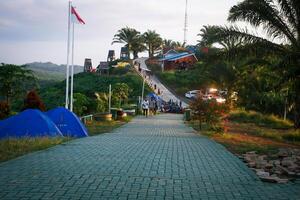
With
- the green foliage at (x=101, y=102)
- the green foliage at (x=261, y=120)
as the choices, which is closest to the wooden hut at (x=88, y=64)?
the green foliage at (x=101, y=102)

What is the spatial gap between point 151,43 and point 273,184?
80616 millimetres

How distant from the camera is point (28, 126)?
1308cm

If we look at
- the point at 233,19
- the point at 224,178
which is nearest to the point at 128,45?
the point at 233,19

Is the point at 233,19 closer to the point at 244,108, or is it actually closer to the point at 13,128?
the point at 13,128

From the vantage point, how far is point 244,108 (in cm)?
3644

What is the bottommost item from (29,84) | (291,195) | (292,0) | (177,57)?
(291,195)

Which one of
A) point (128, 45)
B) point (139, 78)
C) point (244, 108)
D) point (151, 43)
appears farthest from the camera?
point (151, 43)

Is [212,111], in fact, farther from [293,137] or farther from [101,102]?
[101,102]

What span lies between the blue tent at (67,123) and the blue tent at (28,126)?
183 centimetres

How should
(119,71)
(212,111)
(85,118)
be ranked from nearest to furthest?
1. (212,111)
2. (85,118)
3. (119,71)

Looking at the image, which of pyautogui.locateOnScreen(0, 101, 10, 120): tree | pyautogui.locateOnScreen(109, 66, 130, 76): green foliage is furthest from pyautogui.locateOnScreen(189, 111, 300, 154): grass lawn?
pyautogui.locateOnScreen(109, 66, 130, 76): green foliage

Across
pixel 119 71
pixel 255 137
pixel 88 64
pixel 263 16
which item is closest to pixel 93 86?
pixel 119 71

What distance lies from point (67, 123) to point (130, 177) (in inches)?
356

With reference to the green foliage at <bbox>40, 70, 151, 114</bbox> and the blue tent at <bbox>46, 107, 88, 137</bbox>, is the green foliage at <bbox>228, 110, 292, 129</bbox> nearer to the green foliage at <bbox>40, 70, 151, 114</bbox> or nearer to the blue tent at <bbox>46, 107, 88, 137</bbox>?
the blue tent at <bbox>46, 107, 88, 137</bbox>
